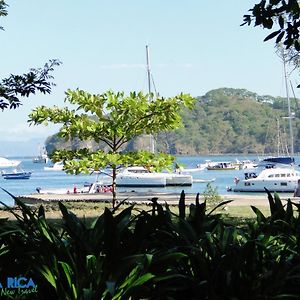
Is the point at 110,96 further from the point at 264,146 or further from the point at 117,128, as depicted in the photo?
A: the point at 264,146

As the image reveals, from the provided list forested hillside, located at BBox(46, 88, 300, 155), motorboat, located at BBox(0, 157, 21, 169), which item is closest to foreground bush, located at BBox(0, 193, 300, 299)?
motorboat, located at BBox(0, 157, 21, 169)

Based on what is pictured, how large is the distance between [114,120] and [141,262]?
1276cm

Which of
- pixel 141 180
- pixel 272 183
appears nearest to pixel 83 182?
pixel 141 180

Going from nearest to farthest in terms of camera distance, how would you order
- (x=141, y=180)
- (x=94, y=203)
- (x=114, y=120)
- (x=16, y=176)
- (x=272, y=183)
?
(x=114, y=120), (x=94, y=203), (x=272, y=183), (x=141, y=180), (x=16, y=176)

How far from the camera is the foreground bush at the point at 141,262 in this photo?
370 cm

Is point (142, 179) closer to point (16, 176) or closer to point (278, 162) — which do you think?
point (278, 162)

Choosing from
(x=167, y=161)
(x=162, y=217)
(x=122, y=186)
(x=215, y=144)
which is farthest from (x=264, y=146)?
(x=162, y=217)

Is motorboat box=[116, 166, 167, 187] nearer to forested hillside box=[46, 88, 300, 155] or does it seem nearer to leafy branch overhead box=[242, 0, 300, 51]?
leafy branch overhead box=[242, 0, 300, 51]

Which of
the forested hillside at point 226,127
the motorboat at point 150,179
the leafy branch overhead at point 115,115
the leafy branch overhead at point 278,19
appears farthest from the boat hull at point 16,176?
the leafy branch overhead at point 278,19

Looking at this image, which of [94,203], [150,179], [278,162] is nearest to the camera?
[94,203]

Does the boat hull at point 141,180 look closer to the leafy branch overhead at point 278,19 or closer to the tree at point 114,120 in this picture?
the tree at point 114,120

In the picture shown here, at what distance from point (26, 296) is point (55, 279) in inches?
9.7

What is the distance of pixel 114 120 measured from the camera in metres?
16.4

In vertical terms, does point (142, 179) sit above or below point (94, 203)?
below
